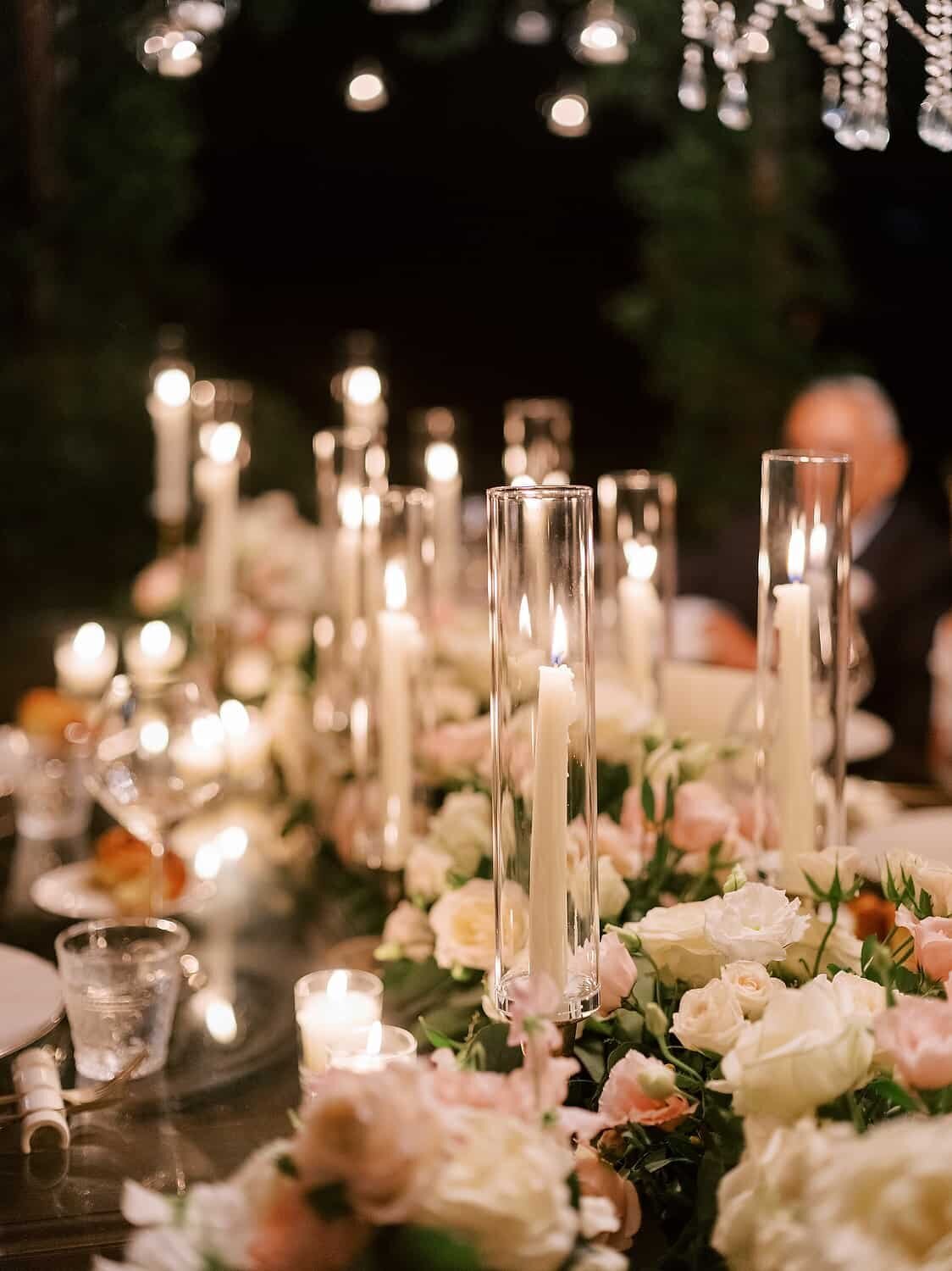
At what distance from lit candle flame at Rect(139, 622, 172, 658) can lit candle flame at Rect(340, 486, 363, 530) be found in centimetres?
51

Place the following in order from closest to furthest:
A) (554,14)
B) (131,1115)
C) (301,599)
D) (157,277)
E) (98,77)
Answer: (131,1115) < (301,599) < (554,14) < (98,77) < (157,277)

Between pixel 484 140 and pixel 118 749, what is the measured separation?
481cm

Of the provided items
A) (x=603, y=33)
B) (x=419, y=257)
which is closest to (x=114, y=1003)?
(x=603, y=33)

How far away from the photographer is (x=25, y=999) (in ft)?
3.98

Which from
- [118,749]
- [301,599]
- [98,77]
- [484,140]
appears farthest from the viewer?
[484,140]

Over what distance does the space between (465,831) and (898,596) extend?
235cm

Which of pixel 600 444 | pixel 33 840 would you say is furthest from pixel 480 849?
pixel 600 444

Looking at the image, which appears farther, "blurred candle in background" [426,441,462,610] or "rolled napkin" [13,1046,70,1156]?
"blurred candle in background" [426,441,462,610]

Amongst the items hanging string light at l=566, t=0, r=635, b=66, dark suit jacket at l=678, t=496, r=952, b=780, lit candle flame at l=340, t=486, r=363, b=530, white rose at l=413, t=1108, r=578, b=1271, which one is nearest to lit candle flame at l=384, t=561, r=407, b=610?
lit candle flame at l=340, t=486, r=363, b=530

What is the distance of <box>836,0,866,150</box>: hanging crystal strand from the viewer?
1370mm

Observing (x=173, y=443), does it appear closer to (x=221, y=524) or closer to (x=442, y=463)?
(x=221, y=524)

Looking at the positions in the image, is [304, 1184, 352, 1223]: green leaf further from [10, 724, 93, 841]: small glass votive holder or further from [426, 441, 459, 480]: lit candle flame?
[426, 441, 459, 480]: lit candle flame

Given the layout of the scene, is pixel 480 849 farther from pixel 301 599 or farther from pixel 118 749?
pixel 301 599

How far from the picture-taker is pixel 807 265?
5199mm
